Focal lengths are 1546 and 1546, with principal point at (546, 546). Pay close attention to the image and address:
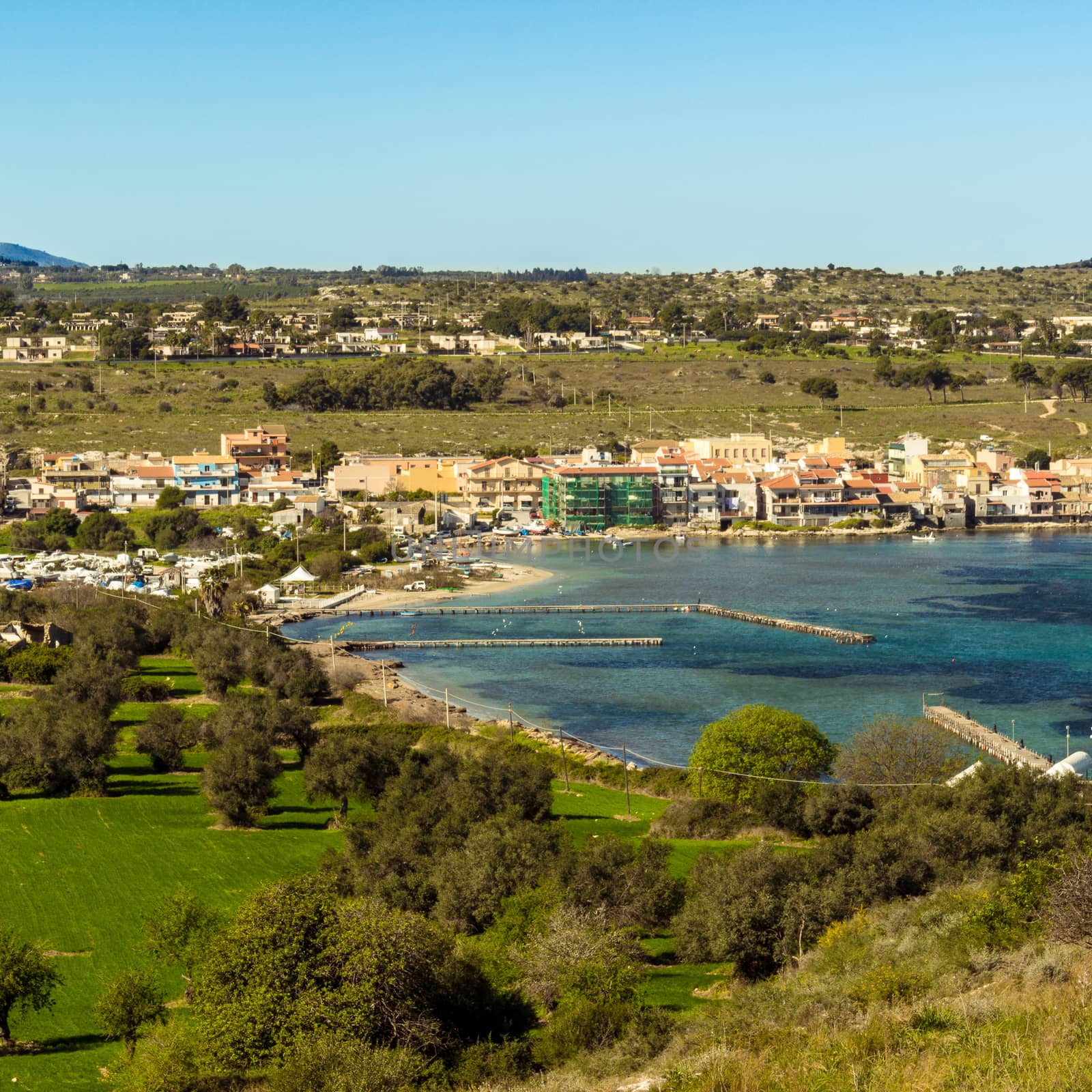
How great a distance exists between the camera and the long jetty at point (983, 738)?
19.9 meters

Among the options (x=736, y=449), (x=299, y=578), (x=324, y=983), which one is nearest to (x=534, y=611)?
(x=299, y=578)

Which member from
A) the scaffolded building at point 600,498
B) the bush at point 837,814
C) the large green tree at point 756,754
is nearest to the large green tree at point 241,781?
the large green tree at point 756,754

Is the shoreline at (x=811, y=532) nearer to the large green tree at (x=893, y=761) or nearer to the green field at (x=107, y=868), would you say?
the large green tree at (x=893, y=761)

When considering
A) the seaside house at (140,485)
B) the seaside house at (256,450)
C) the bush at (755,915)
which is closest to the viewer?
the bush at (755,915)

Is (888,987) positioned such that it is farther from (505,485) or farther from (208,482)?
(505,485)

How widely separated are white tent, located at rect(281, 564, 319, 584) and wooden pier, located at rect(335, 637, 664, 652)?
7.71 metres

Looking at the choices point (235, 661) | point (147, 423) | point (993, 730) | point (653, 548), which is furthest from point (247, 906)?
point (147, 423)

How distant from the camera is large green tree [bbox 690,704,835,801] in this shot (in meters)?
18.0

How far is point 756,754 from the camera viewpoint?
1822 centimetres

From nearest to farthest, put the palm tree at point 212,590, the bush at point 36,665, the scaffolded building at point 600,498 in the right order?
the bush at point 36,665 < the palm tree at point 212,590 < the scaffolded building at point 600,498

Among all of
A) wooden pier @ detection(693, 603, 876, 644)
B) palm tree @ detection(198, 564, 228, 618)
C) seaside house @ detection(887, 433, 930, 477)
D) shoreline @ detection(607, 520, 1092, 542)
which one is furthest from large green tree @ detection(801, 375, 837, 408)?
palm tree @ detection(198, 564, 228, 618)

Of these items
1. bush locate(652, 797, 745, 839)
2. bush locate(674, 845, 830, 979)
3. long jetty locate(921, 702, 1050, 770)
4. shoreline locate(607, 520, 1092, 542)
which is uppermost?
bush locate(674, 845, 830, 979)

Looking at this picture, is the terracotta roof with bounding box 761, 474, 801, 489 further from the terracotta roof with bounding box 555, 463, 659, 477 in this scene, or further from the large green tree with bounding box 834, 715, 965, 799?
the large green tree with bounding box 834, 715, 965, 799

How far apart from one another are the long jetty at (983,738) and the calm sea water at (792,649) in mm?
486
